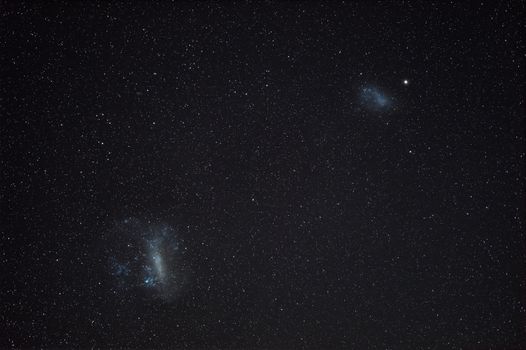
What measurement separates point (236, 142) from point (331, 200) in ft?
1.83

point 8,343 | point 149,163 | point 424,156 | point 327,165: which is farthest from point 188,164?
point 8,343

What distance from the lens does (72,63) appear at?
1791 mm

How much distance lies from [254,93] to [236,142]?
254 millimetres

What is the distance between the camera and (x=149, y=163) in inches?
72.6

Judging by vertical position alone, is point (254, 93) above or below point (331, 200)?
above

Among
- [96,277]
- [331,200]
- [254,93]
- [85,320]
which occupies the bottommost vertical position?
[85,320]

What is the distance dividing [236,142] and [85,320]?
47.7 inches

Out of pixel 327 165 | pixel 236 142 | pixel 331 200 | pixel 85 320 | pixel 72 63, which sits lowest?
pixel 85 320

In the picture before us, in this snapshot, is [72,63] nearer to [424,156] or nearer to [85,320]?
[85,320]

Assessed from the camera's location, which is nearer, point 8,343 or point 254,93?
point 254,93

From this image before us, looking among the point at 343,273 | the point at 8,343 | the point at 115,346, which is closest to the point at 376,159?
the point at 343,273

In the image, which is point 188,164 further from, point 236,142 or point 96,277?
point 96,277

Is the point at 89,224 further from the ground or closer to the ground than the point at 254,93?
closer to the ground

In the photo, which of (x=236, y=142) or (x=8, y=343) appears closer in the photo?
(x=236, y=142)
